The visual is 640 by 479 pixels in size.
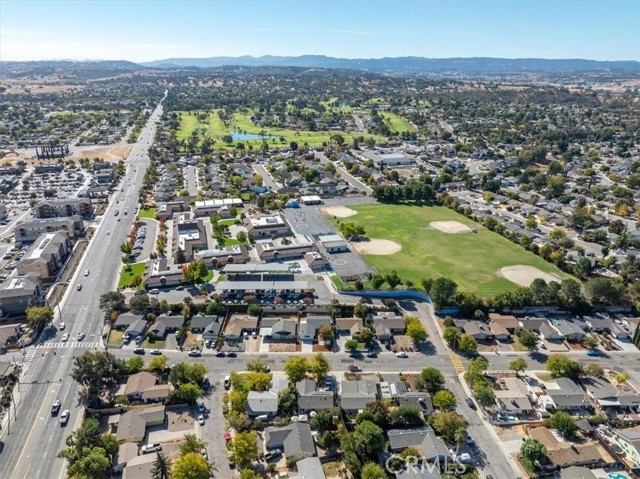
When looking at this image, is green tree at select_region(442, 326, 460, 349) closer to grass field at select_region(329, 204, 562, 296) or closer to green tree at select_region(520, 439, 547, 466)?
grass field at select_region(329, 204, 562, 296)

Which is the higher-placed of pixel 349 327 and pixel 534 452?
pixel 534 452

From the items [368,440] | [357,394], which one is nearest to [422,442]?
[368,440]

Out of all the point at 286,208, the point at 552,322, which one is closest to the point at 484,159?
the point at 286,208

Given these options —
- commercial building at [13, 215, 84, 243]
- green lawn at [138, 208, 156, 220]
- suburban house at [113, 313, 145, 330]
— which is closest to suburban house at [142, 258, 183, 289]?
suburban house at [113, 313, 145, 330]

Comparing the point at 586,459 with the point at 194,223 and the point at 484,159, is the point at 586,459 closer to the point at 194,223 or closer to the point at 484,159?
the point at 194,223

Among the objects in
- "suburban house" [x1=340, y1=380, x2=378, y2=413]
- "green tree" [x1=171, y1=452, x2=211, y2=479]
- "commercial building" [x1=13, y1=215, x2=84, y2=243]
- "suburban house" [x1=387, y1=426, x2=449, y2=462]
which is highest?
"commercial building" [x1=13, y1=215, x2=84, y2=243]

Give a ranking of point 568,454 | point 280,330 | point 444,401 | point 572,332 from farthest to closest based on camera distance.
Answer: point 572,332 → point 280,330 → point 444,401 → point 568,454

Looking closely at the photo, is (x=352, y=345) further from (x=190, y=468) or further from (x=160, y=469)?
(x=160, y=469)
